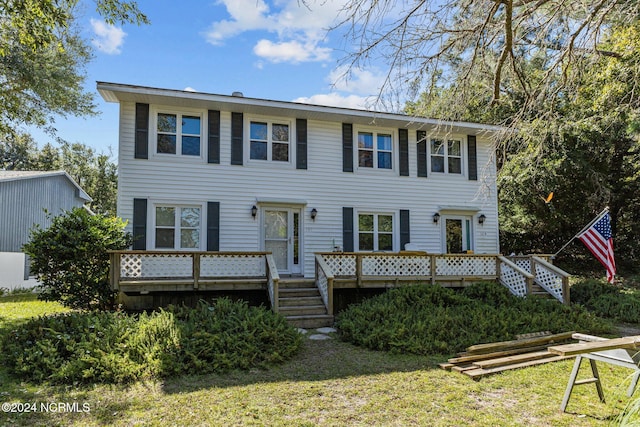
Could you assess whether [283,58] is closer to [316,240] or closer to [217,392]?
[217,392]

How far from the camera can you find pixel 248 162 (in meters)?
11.3

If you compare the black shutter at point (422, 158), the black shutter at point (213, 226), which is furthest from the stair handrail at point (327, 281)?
the black shutter at point (422, 158)

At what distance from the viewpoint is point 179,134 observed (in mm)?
10930

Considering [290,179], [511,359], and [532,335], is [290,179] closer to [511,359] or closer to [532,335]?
[532,335]

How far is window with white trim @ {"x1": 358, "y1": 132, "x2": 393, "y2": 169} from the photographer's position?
1248cm

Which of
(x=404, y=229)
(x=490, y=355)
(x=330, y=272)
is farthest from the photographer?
(x=404, y=229)

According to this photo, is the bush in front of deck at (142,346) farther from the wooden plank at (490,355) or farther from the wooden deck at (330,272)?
the wooden plank at (490,355)

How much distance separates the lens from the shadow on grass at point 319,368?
204 inches

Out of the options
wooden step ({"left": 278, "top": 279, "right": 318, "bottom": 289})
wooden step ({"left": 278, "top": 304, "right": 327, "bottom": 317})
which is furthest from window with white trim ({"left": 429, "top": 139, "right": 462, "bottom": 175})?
wooden step ({"left": 278, "top": 304, "right": 327, "bottom": 317})

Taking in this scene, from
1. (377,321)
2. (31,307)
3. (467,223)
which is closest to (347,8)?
(377,321)

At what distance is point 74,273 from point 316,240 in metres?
5.95

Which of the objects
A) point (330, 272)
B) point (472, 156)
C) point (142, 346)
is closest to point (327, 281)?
point (330, 272)

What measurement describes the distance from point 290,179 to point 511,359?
24.3 feet

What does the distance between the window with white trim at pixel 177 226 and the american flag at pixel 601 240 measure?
10.4m
